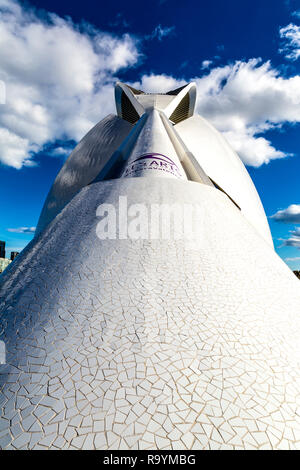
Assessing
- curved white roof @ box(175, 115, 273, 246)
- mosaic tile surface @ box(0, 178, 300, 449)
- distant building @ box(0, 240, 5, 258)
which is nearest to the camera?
mosaic tile surface @ box(0, 178, 300, 449)

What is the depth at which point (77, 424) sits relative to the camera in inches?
40.9

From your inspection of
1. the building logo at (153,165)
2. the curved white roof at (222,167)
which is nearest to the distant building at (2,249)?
the curved white roof at (222,167)

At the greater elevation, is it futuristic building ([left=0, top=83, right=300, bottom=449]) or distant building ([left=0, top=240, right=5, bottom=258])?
distant building ([left=0, top=240, right=5, bottom=258])

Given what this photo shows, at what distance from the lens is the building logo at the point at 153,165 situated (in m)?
3.40

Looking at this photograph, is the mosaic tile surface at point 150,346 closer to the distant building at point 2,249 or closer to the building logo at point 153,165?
the building logo at point 153,165

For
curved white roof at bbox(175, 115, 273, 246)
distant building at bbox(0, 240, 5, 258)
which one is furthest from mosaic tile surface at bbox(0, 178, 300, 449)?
distant building at bbox(0, 240, 5, 258)

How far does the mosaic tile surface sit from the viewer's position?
1.03m

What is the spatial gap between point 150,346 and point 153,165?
263 centimetres

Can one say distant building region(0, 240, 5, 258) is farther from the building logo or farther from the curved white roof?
the building logo

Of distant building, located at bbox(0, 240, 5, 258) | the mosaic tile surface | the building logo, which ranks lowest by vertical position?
the mosaic tile surface

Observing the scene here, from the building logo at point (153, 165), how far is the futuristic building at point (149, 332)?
510 millimetres

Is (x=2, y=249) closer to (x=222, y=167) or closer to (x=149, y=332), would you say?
(x=222, y=167)
